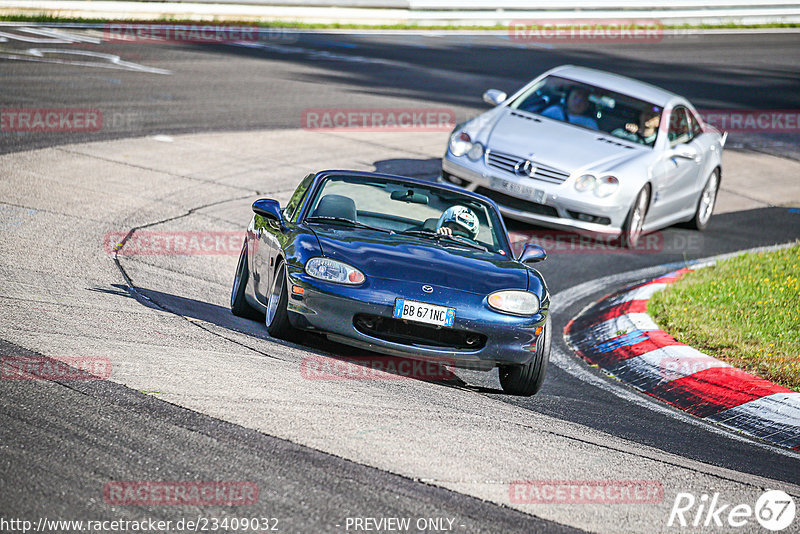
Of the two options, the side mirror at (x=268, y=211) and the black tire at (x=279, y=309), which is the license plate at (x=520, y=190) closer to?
the side mirror at (x=268, y=211)

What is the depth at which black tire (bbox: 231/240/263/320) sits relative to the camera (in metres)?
8.18

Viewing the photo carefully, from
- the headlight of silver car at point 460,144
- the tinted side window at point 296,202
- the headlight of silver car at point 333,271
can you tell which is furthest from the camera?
the headlight of silver car at point 460,144

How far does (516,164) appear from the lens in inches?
475

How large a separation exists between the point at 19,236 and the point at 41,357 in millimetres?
3825

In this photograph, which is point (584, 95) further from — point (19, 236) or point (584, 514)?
point (584, 514)

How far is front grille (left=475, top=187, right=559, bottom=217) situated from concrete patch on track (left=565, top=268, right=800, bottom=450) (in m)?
2.28

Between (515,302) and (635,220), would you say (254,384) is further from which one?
(635,220)

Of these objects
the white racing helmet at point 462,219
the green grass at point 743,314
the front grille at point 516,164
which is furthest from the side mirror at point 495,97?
the white racing helmet at point 462,219

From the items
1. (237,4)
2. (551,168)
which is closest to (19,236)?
(551,168)

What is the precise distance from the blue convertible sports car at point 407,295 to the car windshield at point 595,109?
5603 mm

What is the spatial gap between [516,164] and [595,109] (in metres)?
1.82

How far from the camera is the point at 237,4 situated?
27.8 meters

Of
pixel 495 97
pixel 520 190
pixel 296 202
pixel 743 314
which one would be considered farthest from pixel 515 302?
pixel 495 97

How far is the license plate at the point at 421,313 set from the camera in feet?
22.0
